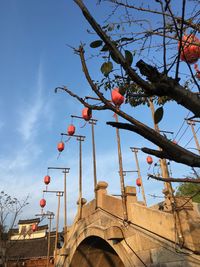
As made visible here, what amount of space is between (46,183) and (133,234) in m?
9.38

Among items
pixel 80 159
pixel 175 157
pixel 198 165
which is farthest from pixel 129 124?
pixel 80 159

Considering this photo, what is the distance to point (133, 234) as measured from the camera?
7172 millimetres

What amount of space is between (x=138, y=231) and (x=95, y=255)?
19.8 ft

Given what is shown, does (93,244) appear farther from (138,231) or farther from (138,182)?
(138,182)

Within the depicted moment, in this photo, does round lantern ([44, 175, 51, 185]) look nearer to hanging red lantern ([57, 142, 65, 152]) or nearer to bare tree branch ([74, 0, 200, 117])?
hanging red lantern ([57, 142, 65, 152])

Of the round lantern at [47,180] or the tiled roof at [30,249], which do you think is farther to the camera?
the tiled roof at [30,249]

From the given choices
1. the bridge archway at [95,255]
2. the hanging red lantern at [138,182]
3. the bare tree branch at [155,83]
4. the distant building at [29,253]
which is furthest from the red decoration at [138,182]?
the bare tree branch at [155,83]

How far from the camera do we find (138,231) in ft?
23.0

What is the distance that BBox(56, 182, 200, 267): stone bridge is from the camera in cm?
543

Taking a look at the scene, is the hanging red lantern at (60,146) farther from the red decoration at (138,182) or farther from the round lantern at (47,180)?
the red decoration at (138,182)

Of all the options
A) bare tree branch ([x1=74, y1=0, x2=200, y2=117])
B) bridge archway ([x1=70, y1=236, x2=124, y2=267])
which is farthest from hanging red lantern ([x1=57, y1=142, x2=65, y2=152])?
bare tree branch ([x1=74, y1=0, x2=200, y2=117])

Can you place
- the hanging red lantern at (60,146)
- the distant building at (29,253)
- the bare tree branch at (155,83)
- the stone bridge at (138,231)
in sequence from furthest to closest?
1. the distant building at (29,253)
2. the hanging red lantern at (60,146)
3. the stone bridge at (138,231)
4. the bare tree branch at (155,83)

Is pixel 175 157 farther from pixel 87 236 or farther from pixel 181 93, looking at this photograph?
pixel 87 236

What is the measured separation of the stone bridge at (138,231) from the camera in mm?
5432
